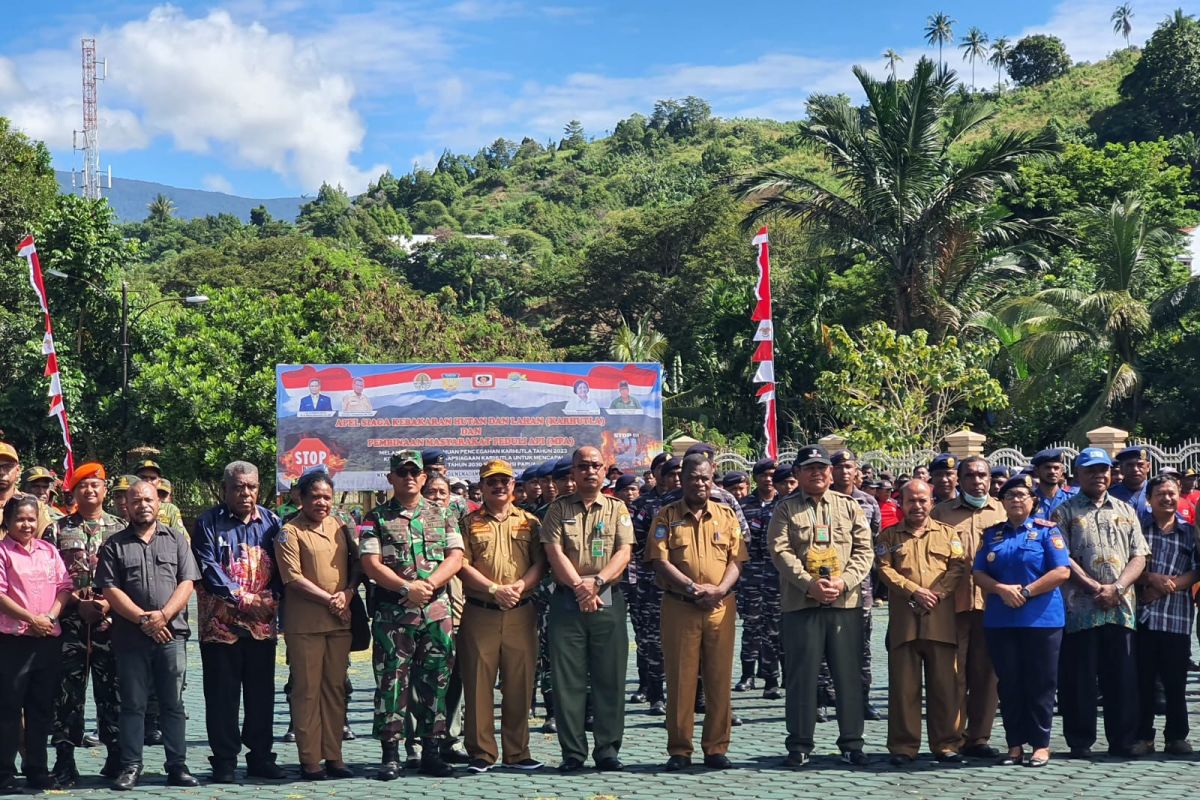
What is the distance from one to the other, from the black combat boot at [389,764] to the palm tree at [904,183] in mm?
21242

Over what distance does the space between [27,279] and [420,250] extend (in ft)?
147

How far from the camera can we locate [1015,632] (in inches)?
308

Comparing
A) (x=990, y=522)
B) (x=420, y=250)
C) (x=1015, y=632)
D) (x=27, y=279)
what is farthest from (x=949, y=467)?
(x=420, y=250)

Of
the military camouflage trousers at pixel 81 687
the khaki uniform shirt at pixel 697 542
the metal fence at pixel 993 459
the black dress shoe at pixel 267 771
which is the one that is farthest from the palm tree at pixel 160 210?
the khaki uniform shirt at pixel 697 542

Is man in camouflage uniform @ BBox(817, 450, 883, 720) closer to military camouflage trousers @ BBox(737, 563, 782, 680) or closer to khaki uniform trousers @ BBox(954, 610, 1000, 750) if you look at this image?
military camouflage trousers @ BBox(737, 563, 782, 680)

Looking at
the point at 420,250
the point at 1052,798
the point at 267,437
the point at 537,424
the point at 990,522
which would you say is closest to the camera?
the point at 1052,798

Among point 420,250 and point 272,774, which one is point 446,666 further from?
point 420,250

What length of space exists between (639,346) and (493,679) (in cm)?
3471

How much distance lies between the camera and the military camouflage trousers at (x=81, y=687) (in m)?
7.69

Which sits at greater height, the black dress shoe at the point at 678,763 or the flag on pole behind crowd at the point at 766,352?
the flag on pole behind crowd at the point at 766,352

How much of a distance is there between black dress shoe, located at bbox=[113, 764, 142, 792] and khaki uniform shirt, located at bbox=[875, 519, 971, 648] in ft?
13.8

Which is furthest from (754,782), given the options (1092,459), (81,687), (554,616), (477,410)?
(477,410)

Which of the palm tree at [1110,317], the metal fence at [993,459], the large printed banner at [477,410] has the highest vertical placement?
the palm tree at [1110,317]

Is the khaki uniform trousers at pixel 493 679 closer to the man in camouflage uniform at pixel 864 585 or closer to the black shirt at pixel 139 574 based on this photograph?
the black shirt at pixel 139 574
